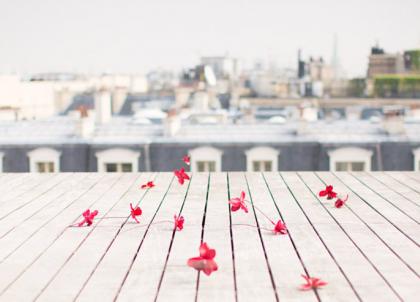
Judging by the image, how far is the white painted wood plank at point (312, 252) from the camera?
2926 mm

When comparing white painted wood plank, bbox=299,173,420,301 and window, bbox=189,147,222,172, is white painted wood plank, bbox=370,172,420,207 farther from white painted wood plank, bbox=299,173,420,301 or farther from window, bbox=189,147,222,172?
window, bbox=189,147,222,172

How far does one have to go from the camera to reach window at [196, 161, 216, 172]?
1470cm

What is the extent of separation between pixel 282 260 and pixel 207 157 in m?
11.3

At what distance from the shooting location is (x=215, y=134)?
50.9 feet

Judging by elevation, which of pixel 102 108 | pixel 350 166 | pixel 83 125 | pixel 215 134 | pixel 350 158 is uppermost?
pixel 102 108

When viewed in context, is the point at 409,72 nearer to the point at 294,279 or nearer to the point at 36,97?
the point at 36,97

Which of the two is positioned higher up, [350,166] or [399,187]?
[399,187]

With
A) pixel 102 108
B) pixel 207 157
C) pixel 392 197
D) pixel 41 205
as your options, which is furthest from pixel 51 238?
pixel 102 108

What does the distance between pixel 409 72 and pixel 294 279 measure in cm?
7301

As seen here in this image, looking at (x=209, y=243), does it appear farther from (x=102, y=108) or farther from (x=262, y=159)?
(x=102, y=108)

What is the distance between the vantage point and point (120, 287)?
2986mm

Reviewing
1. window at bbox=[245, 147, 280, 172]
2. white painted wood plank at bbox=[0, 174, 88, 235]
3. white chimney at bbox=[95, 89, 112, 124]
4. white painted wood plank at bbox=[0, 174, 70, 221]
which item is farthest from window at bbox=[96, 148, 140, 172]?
white painted wood plank at bbox=[0, 174, 88, 235]

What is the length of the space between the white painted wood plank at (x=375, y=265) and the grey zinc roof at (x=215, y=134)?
35.0 feet

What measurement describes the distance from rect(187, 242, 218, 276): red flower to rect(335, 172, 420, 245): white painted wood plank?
1338 mm
